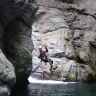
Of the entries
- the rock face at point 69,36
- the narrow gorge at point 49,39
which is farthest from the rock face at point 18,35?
the rock face at point 69,36

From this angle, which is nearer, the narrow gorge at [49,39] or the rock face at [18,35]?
the rock face at [18,35]

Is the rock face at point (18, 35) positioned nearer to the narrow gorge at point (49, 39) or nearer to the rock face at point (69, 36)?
the narrow gorge at point (49, 39)

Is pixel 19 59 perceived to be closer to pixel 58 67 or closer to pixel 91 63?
pixel 58 67

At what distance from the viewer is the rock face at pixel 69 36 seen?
30031mm

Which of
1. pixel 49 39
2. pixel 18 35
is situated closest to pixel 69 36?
pixel 49 39

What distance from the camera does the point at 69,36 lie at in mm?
34500

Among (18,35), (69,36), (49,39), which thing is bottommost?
(18,35)

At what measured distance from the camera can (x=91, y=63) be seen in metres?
31.6

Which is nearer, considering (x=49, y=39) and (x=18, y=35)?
(x=18, y=35)

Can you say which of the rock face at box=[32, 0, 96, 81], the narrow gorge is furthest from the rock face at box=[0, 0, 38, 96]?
the rock face at box=[32, 0, 96, 81]

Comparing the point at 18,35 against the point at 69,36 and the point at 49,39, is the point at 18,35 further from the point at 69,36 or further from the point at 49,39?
the point at 69,36

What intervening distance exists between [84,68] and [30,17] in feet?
33.9

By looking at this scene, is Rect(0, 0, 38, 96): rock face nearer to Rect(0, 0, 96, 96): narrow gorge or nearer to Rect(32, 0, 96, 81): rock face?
Rect(0, 0, 96, 96): narrow gorge

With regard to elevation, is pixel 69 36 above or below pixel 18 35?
above
